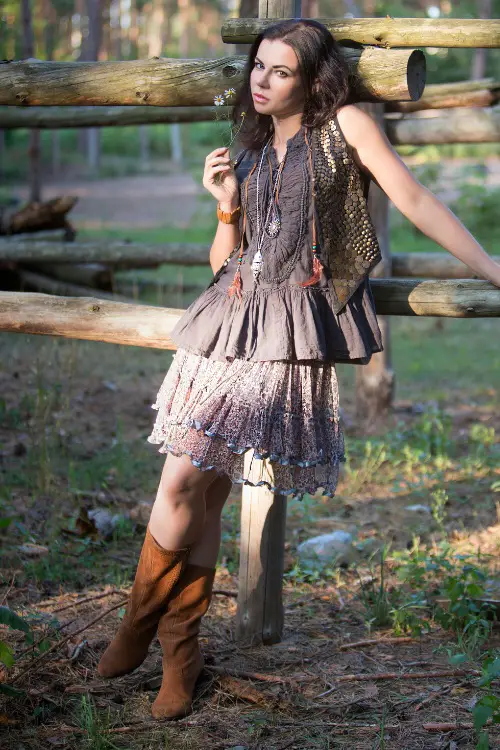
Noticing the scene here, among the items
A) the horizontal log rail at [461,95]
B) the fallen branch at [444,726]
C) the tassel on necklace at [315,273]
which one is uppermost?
the horizontal log rail at [461,95]

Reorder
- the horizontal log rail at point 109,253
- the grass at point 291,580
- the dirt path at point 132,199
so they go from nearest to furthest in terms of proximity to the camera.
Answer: the grass at point 291,580 → the horizontal log rail at point 109,253 → the dirt path at point 132,199

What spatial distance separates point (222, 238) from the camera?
2.73 metres

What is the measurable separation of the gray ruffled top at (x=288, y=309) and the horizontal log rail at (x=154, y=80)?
308mm

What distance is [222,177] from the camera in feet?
8.64

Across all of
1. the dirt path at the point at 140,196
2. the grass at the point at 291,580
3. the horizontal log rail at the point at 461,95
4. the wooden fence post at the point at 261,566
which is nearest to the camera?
the grass at the point at 291,580

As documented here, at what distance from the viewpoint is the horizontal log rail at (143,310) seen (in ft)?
9.33

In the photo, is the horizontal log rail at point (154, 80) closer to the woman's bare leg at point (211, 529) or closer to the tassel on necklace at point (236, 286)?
the tassel on necklace at point (236, 286)

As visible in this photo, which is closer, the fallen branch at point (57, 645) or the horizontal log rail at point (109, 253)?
the fallen branch at point (57, 645)

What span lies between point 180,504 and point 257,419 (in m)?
0.36

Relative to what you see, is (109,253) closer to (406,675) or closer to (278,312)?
(278,312)

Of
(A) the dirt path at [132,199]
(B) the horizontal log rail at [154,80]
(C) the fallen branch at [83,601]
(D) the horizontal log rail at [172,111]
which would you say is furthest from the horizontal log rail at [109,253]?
(A) the dirt path at [132,199]

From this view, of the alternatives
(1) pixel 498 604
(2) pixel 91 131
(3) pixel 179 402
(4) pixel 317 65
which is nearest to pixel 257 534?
(3) pixel 179 402

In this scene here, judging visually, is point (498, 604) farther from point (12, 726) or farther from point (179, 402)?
point (12, 726)

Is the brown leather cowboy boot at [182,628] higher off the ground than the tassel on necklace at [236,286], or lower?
lower
